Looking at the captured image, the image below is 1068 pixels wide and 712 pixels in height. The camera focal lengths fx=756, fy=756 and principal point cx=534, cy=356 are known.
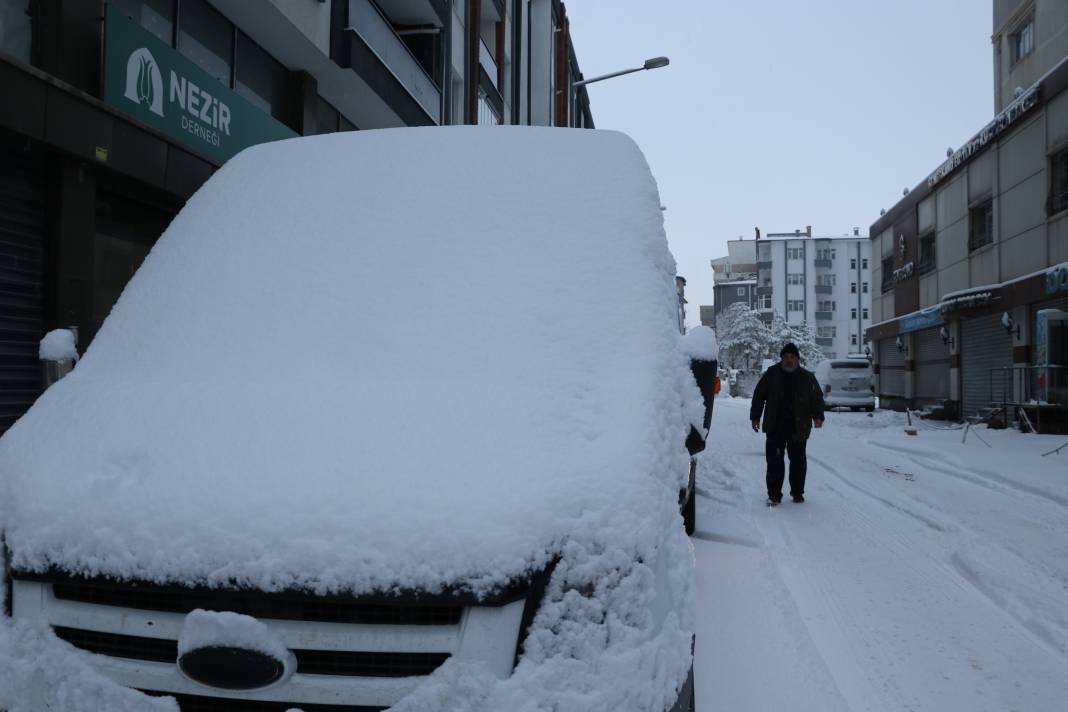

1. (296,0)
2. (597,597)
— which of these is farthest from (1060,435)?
(597,597)

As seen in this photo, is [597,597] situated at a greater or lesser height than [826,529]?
greater

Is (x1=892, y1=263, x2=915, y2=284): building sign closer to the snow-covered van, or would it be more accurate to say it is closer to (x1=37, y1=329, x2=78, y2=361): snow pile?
A: the snow-covered van

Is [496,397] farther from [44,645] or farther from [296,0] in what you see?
[296,0]

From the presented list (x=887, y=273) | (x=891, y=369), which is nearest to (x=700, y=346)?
(x=891, y=369)

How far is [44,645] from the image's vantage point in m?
1.60

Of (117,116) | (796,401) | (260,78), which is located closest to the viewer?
(796,401)

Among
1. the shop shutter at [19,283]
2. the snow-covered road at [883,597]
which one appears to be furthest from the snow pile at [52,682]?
the shop shutter at [19,283]

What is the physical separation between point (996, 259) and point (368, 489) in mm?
22893

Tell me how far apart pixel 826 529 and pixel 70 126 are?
24.8 ft

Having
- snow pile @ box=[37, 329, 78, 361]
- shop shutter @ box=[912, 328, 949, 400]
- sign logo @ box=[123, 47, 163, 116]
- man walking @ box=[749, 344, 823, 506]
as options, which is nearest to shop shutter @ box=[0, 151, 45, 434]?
sign logo @ box=[123, 47, 163, 116]

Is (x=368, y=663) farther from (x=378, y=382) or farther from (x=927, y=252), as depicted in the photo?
(x=927, y=252)

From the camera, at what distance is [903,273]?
28.8m

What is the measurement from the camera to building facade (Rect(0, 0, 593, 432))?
6863 mm

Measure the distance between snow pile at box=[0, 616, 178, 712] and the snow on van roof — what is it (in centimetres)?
16
